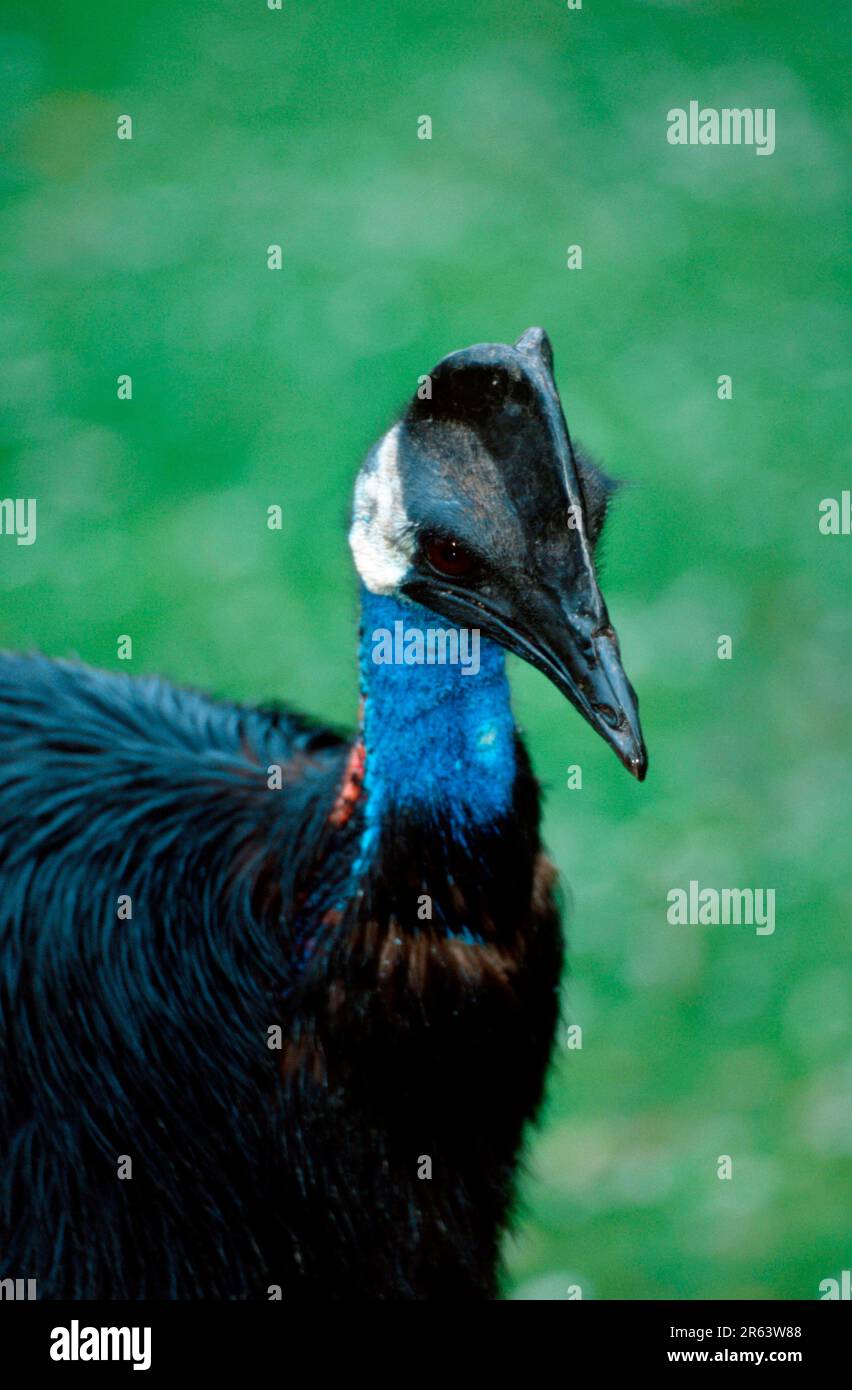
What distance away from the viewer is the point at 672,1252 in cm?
366

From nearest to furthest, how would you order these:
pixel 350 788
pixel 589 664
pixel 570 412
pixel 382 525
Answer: pixel 589 664 → pixel 382 525 → pixel 350 788 → pixel 570 412

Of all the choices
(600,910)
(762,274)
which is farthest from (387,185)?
(600,910)

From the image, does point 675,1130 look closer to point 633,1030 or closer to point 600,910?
point 633,1030

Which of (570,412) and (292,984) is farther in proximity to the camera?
(570,412)

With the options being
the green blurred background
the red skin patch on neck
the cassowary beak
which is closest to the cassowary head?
the cassowary beak

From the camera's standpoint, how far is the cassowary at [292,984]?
8.04 ft

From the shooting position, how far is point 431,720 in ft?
7.95

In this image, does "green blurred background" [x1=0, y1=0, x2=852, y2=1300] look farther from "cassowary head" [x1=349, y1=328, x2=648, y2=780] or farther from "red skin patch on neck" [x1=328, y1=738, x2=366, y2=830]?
"cassowary head" [x1=349, y1=328, x2=648, y2=780]

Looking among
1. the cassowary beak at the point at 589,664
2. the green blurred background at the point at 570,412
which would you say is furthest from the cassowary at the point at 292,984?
the green blurred background at the point at 570,412

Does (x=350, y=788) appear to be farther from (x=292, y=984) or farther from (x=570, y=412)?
(x=570, y=412)

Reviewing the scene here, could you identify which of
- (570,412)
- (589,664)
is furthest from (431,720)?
(570,412)

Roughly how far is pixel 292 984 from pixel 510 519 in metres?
0.70

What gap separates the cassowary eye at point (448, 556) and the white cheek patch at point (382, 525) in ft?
0.11

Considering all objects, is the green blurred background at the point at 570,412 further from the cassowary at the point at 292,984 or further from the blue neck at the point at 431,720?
the blue neck at the point at 431,720
